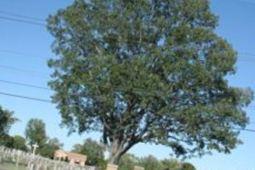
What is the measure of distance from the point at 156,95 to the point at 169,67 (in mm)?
1992

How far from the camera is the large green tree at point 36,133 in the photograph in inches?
4619

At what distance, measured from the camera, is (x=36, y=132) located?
392 ft

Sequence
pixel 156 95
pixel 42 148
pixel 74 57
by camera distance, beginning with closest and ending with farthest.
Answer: pixel 156 95, pixel 74 57, pixel 42 148

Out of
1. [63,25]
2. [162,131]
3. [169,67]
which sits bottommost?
[162,131]

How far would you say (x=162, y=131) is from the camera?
44562mm

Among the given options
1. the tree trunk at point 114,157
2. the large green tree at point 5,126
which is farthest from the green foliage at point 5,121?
the tree trunk at point 114,157

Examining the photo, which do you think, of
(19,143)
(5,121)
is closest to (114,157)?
(5,121)

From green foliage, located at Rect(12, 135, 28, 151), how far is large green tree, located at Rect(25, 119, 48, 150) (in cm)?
134

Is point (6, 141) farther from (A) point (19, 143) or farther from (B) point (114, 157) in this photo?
(B) point (114, 157)

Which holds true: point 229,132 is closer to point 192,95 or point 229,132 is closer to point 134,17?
point 192,95

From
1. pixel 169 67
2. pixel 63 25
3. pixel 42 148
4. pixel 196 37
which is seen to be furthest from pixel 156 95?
pixel 42 148

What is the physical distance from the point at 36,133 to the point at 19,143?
3434 mm

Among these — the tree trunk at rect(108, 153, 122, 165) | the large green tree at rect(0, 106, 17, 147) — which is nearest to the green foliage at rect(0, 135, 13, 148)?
the large green tree at rect(0, 106, 17, 147)

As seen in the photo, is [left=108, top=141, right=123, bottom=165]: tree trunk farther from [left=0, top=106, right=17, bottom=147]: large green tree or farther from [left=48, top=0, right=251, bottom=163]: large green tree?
[left=0, top=106, right=17, bottom=147]: large green tree
